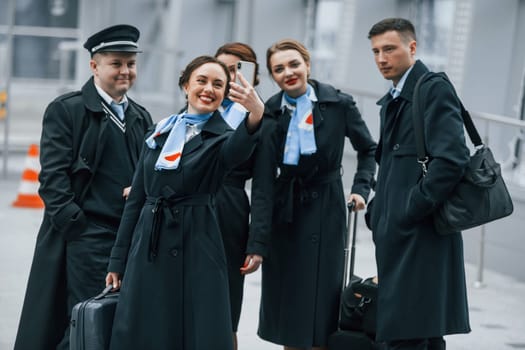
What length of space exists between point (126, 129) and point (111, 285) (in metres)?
0.87

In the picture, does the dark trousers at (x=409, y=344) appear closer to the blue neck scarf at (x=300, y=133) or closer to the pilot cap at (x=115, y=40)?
the blue neck scarf at (x=300, y=133)

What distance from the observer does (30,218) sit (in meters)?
10.6

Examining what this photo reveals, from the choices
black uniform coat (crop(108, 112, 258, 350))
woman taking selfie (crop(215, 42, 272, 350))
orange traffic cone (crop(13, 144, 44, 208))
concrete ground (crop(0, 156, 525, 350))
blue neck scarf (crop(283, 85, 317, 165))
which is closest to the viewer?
black uniform coat (crop(108, 112, 258, 350))

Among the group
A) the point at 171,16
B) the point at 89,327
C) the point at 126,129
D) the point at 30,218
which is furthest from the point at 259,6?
the point at 89,327

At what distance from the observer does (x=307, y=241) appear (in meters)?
4.99

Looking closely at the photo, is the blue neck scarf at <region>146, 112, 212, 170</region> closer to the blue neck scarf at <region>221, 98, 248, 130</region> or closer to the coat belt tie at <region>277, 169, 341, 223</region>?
the blue neck scarf at <region>221, 98, 248, 130</region>

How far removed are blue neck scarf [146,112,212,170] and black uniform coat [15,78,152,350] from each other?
60 centimetres

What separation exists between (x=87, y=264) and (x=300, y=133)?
1.16m

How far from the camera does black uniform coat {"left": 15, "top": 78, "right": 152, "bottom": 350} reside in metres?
4.80

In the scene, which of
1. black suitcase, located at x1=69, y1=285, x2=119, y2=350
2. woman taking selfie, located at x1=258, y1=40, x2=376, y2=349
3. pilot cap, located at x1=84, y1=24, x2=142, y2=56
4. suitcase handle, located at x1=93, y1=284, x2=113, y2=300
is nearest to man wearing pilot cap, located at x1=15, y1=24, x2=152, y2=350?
pilot cap, located at x1=84, y1=24, x2=142, y2=56

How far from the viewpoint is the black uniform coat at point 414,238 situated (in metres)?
4.25

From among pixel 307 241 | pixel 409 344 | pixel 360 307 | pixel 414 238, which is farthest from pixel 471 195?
pixel 307 241

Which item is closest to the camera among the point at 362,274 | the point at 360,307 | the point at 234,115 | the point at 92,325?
the point at 92,325

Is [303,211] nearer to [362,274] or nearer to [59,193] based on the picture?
[59,193]
